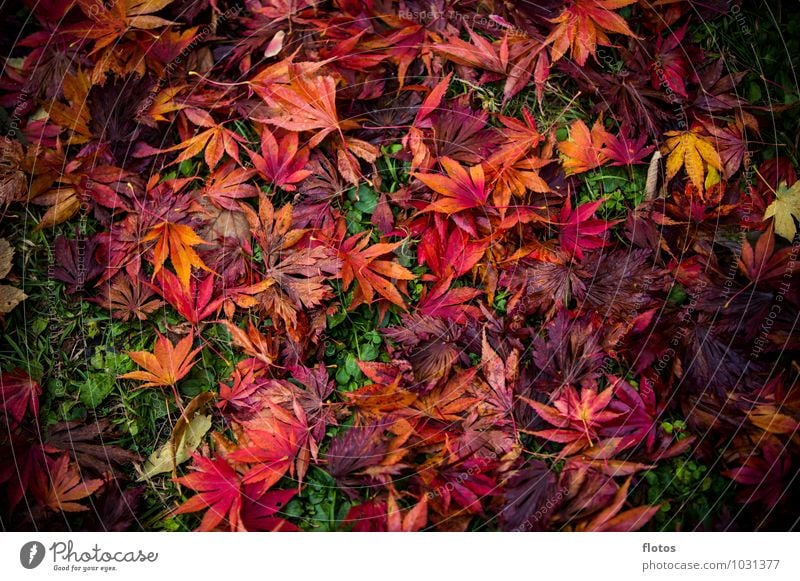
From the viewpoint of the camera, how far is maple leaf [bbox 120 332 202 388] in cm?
116

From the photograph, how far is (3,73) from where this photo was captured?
1.21 meters

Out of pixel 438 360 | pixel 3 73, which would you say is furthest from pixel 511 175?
pixel 3 73

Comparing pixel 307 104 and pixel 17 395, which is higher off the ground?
pixel 307 104

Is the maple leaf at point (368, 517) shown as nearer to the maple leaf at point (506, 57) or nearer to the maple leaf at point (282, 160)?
the maple leaf at point (282, 160)

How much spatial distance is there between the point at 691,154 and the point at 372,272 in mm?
712

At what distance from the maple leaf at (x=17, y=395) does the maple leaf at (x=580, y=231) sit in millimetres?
1120

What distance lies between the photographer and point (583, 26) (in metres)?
1.19

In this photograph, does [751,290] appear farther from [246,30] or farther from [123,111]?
[123,111]

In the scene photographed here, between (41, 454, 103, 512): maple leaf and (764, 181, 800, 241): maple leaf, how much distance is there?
4.78ft

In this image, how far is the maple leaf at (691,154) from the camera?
120 centimetres

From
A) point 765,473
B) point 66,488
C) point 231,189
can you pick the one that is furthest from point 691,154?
point 66,488

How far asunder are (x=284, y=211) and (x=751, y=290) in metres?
0.96

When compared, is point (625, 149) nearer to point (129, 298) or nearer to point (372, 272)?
point (372, 272)

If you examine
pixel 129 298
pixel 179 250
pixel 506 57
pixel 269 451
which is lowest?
pixel 269 451
